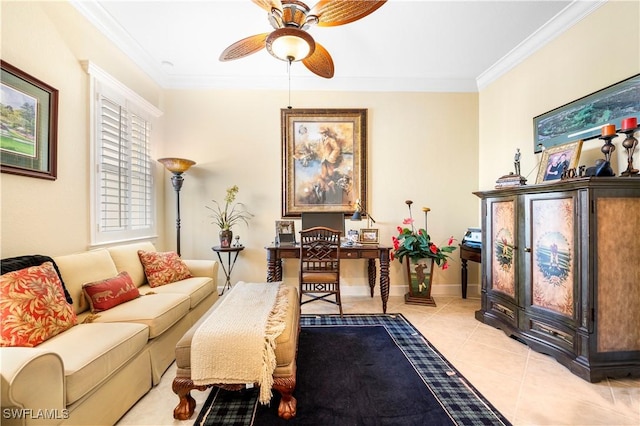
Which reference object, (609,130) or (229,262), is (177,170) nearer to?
(229,262)

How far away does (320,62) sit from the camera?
2281mm

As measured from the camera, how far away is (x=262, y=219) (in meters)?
3.73

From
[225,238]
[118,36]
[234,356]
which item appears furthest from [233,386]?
[118,36]

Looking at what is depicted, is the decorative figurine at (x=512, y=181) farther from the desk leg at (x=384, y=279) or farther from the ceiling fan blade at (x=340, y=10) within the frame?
the ceiling fan blade at (x=340, y=10)

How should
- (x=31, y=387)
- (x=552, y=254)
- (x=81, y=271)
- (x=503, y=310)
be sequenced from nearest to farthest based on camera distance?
1. (x=31, y=387)
2. (x=81, y=271)
3. (x=552, y=254)
4. (x=503, y=310)

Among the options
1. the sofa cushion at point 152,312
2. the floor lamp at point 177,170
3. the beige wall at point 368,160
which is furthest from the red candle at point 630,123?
the floor lamp at point 177,170

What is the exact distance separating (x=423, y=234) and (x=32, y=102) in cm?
392

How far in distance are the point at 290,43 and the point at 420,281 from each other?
3037 mm

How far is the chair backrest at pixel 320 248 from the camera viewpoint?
2859 mm

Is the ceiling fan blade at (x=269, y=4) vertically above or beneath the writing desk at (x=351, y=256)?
above

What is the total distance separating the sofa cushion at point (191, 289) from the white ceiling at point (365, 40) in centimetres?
258

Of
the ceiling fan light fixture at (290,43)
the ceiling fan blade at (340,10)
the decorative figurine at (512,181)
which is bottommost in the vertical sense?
the decorative figurine at (512,181)

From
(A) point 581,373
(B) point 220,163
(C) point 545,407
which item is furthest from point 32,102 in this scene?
(A) point 581,373

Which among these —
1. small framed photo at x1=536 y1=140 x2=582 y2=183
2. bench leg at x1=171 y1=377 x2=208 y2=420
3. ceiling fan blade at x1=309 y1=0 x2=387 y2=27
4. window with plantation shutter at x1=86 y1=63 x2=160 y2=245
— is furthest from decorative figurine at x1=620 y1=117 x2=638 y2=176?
window with plantation shutter at x1=86 y1=63 x2=160 y2=245
